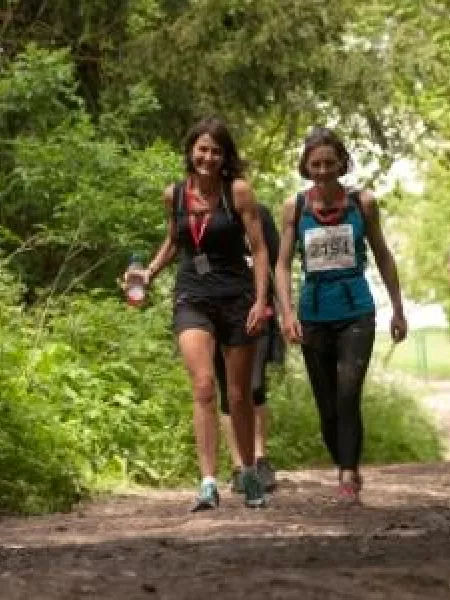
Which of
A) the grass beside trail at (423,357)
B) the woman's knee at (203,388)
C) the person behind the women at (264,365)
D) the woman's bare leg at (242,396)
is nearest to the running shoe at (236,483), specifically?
the person behind the women at (264,365)

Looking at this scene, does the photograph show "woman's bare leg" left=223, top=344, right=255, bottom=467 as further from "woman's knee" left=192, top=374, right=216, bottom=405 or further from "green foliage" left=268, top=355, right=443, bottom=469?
"green foliage" left=268, top=355, right=443, bottom=469

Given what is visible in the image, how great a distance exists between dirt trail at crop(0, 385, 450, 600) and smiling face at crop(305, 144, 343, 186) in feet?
5.68

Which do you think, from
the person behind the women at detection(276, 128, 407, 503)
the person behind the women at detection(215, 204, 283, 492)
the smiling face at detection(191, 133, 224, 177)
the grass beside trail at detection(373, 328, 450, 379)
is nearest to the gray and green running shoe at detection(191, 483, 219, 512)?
the person behind the women at detection(276, 128, 407, 503)

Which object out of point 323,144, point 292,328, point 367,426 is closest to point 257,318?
point 292,328

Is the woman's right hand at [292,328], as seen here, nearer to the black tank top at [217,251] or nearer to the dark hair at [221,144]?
the black tank top at [217,251]

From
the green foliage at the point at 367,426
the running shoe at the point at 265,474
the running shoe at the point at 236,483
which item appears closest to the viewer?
the running shoe at the point at 236,483

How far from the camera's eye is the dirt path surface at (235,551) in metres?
4.59

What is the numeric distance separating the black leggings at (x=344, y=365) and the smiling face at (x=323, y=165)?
0.76 m

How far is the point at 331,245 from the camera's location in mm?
7883

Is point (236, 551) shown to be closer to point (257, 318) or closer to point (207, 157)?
point (257, 318)

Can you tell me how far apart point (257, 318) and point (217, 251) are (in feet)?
1.37

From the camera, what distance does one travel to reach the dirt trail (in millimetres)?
4594

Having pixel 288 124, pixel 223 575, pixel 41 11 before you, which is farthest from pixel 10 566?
pixel 288 124

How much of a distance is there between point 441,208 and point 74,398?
44879 mm
